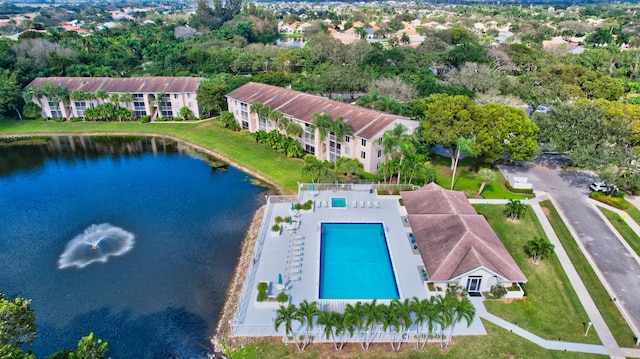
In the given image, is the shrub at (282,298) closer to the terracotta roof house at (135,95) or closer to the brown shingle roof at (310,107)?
the brown shingle roof at (310,107)

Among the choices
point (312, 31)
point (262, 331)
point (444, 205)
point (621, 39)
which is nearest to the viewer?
point (262, 331)

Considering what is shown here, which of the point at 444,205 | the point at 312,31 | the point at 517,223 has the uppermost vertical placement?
the point at 312,31

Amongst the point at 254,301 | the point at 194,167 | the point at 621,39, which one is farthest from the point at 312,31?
the point at 254,301

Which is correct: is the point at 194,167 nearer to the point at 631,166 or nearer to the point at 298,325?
the point at 298,325

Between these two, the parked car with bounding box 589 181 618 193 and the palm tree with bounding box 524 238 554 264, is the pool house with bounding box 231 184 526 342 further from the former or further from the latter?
the parked car with bounding box 589 181 618 193

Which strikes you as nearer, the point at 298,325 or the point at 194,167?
the point at 298,325

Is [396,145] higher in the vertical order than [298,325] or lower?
higher

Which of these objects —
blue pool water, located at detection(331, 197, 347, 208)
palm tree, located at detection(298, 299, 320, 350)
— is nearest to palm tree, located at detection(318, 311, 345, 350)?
palm tree, located at detection(298, 299, 320, 350)
